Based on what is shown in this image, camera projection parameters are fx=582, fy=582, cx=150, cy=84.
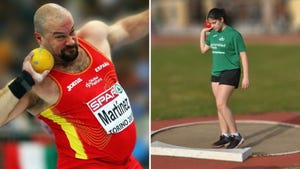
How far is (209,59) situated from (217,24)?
17.2m

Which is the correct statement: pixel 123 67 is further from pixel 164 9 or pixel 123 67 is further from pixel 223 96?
pixel 164 9

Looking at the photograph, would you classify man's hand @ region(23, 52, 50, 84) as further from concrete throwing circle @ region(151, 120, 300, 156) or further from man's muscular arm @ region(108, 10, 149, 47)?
concrete throwing circle @ region(151, 120, 300, 156)

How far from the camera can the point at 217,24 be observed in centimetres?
520

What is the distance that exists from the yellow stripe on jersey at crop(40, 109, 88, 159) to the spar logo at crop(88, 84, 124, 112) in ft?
0.67

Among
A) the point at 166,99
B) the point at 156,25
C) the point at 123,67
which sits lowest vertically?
the point at 156,25

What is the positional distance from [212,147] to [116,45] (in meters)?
2.42

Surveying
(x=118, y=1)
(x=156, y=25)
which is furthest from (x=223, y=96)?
(x=156, y=25)

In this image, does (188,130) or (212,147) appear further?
(188,130)

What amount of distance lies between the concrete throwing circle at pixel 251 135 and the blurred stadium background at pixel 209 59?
1.44 meters

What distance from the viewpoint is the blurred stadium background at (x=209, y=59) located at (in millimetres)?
11430

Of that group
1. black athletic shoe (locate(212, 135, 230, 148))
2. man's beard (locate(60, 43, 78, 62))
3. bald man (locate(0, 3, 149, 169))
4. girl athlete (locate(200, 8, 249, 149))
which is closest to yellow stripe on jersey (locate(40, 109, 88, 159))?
bald man (locate(0, 3, 149, 169))

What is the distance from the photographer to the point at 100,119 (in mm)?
3812

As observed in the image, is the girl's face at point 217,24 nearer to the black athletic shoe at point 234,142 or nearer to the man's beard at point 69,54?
the black athletic shoe at point 234,142

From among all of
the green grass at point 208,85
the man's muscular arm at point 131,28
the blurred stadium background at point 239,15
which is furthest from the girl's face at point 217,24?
the blurred stadium background at point 239,15
